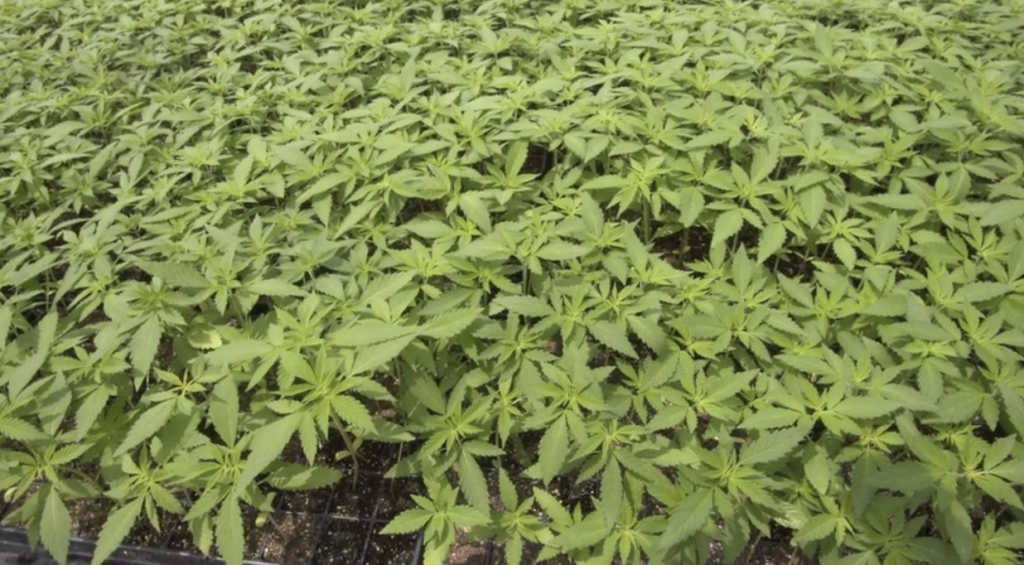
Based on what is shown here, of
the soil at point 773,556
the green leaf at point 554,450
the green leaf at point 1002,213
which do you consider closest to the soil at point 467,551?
the green leaf at point 554,450

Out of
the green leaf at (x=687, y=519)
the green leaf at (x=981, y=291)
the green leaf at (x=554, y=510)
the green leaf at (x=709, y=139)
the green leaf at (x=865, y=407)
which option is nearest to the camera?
the green leaf at (x=687, y=519)

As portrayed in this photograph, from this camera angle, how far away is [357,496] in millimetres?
2248

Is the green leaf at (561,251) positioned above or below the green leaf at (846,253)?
above

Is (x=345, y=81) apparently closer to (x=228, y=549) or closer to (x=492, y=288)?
(x=492, y=288)

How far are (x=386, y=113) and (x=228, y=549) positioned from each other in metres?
1.80

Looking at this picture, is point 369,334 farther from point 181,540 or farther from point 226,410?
point 181,540

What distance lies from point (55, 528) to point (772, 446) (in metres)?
1.97

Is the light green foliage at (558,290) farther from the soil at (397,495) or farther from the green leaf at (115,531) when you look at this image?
the soil at (397,495)

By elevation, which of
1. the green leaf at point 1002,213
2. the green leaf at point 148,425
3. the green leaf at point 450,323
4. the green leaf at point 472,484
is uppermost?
the green leaf at point 1002,213

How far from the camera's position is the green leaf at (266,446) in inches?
66.2

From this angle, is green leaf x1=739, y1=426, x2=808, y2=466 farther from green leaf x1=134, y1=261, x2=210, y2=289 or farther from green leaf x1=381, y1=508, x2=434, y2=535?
green leaf x1=134, y1=261, x2=210, y2=289

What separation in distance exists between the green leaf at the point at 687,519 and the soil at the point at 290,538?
3.68 feet

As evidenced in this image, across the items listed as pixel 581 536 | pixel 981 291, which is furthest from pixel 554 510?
pixel 981 291

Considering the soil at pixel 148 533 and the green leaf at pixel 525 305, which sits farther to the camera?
the soil at pixel 148 533
